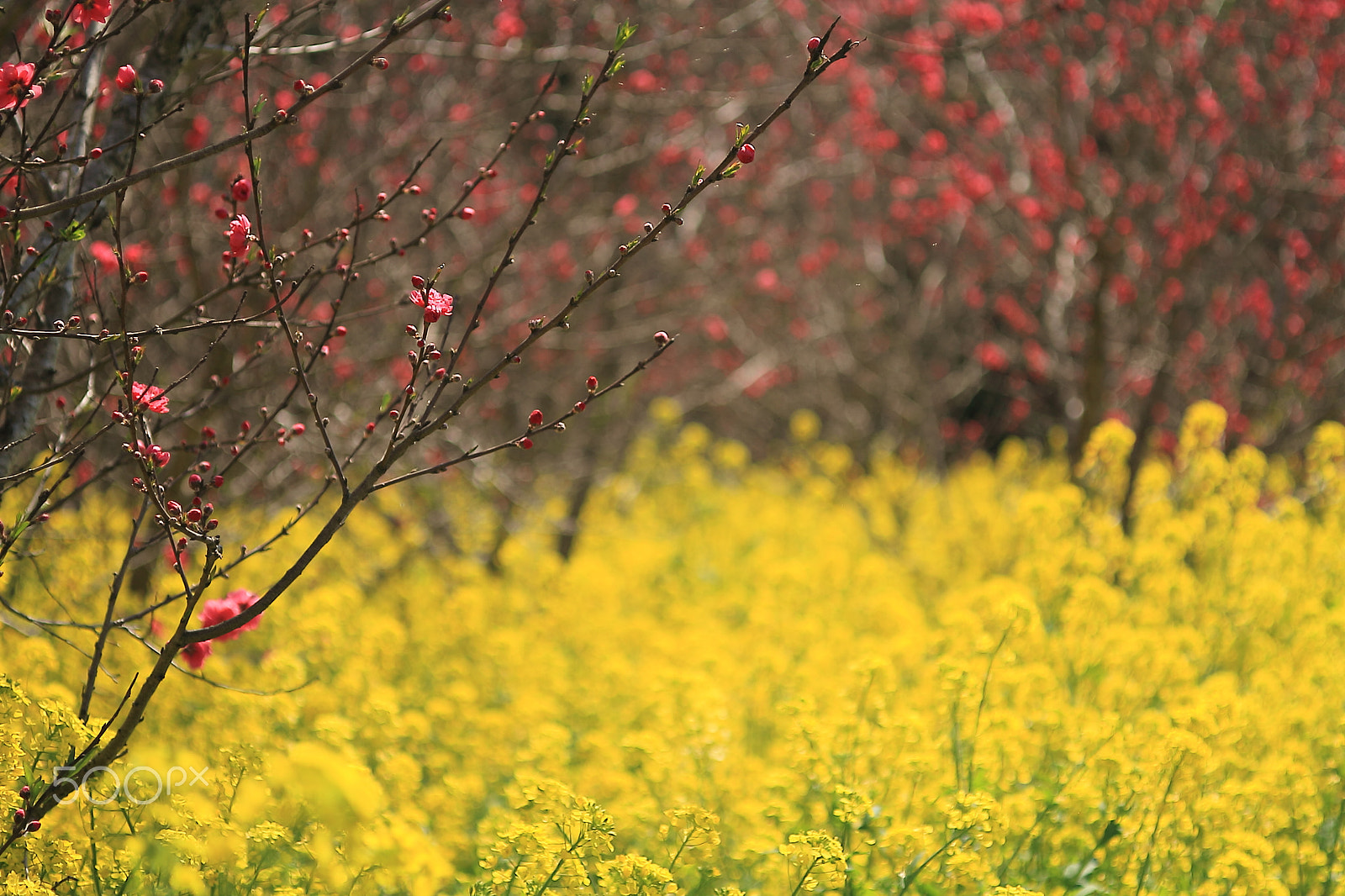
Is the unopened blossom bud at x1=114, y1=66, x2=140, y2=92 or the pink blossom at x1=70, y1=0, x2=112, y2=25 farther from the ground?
the pink blossom at x1=70, y1=0, x2=112, y2=25

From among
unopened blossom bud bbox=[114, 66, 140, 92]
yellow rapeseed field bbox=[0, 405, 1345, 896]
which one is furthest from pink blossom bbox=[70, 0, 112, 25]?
yellow rapeseed field bbox=[0, 405, 1345, 896]

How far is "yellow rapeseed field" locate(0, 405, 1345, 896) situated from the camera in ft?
8.07

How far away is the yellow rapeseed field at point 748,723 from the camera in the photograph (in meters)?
2.46

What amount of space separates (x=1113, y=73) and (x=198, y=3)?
22.2 feet

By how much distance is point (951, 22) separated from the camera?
7.57 meters

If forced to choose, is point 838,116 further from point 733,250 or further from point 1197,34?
point 1197,34

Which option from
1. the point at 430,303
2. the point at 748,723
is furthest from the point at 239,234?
the point at 748,723

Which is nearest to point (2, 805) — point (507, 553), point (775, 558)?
point (507, 553)

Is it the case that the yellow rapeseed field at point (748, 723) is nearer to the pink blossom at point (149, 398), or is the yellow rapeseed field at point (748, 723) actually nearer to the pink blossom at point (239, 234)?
the pink blossom at point (149, 398)

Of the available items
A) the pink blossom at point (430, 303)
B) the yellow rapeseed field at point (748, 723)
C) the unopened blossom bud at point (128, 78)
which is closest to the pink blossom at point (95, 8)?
the unopened blossom bud at point (128, 78)

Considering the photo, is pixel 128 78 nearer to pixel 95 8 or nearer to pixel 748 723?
pixel 95 8

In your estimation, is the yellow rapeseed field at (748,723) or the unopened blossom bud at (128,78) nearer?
the unopened blossom bud at (128,78)

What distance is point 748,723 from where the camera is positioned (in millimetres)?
4586

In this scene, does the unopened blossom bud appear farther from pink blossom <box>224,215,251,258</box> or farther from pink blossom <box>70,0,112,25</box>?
pink blossom <box>224,215,251,258</box>
